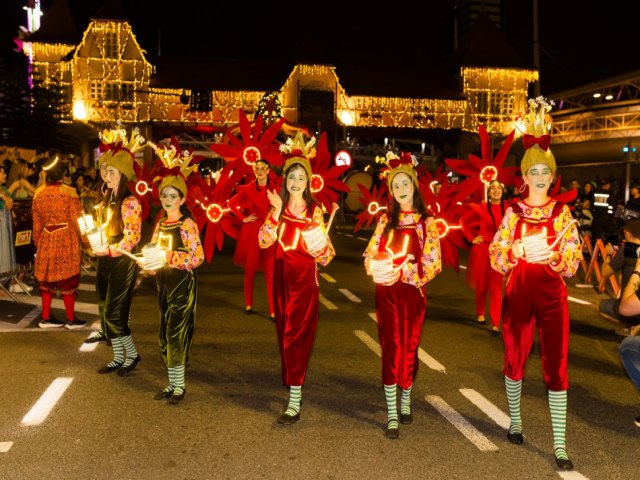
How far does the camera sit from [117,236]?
6.28m

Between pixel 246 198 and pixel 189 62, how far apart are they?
45.3m

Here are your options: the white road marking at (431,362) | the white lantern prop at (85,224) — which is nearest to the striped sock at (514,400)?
the white road marking at (431,362)

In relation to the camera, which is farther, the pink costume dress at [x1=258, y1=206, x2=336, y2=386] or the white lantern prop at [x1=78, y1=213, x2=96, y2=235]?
the white lantern prop at [x1=78, y1=213, x2=96, y2=235]

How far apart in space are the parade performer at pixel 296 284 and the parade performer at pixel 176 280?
2.65ft

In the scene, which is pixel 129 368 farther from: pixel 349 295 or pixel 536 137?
pixel 349 295

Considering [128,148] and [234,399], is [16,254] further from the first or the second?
[234,399]

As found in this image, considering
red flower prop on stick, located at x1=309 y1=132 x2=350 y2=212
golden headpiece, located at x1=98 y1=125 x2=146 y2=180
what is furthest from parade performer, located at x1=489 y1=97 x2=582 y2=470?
golden headpiece, located at x1=98 y1=125 x2=146 y2=180

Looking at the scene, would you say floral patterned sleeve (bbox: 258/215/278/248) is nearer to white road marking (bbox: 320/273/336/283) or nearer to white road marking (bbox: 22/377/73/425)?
white road marking (bbox: 22/377/73/425)

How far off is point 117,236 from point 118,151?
0.80 meters

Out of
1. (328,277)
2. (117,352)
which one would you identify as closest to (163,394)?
(117,352)

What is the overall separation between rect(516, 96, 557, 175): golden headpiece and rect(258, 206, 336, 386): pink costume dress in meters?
1.60

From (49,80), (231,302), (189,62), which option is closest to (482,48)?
(189,62)

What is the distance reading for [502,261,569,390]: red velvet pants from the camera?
4434 millimetres

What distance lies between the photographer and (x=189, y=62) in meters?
50.8
